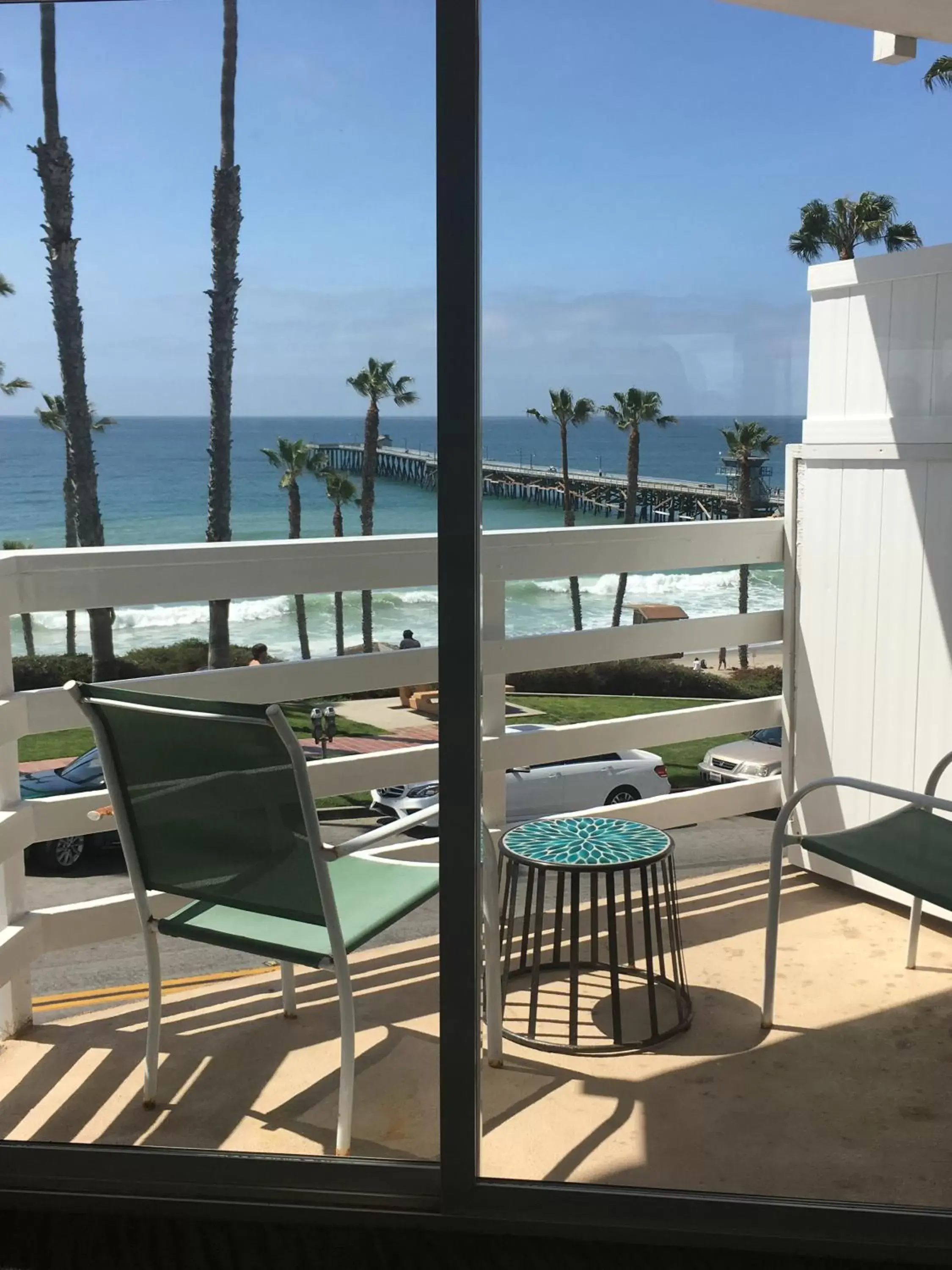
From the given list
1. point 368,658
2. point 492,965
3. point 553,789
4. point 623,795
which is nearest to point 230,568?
point 368,658

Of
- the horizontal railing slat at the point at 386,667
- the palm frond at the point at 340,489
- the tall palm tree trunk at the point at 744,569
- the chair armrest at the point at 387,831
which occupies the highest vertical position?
the palm frond at the point at 340,489

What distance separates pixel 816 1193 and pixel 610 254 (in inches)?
529

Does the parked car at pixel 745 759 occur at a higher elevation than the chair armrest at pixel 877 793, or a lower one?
lower

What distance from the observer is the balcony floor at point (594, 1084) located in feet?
5.84

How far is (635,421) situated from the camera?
417cm

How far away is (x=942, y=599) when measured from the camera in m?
2.71

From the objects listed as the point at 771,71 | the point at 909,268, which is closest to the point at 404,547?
the point at 909,268

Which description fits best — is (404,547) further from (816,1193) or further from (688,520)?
(816,1193)

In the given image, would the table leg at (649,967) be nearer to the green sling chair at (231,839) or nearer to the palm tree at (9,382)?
the green sling chair at (231,839)

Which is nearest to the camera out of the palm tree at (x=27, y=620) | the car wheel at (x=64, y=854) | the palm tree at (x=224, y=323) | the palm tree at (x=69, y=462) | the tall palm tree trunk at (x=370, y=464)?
the car wheel at (x=64, y=854)

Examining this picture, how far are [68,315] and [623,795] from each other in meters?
13.3

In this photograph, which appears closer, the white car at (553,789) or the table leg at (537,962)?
the table leg at (537,962)

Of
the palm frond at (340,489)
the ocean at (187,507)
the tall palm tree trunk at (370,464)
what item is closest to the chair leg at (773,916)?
the tall palm tree trunk at (370,464)

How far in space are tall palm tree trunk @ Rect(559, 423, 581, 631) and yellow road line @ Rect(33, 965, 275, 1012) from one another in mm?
1150
